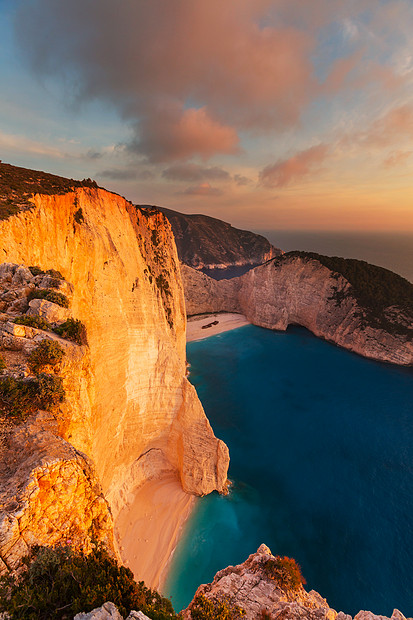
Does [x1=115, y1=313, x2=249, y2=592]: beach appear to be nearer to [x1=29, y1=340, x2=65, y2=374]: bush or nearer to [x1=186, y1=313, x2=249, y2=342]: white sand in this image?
[x1=29, y1=340, x2=65, y2=374]: bush

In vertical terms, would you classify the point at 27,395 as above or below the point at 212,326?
above

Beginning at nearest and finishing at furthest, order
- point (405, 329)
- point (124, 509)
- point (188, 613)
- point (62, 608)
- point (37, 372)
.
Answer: point (62, 608) < point (37, 372) < point (188, 613) < point (124, 509) < point (405, 329)

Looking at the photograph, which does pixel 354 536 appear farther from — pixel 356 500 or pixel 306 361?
pixel 306 361

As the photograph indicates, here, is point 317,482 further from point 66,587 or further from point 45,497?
point 45,497

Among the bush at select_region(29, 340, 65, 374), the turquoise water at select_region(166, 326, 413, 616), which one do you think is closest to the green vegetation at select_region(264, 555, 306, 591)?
the turquoise water at select_region(166, 326, 413, 616)

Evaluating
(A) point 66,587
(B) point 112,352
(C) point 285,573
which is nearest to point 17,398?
(A) point 66,587

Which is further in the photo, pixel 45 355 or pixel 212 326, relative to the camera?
pixel 212 326

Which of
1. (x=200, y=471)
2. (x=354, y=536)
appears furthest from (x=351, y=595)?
(x=200, y=471)
